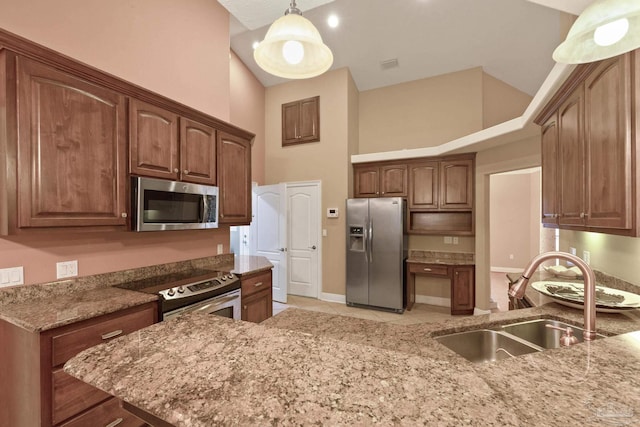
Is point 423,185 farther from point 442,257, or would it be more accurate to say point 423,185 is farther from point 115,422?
point 115,422

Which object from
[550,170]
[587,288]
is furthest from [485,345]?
[550,170]

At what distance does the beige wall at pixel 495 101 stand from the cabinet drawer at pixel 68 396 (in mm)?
5286

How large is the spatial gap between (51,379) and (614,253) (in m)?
3.57

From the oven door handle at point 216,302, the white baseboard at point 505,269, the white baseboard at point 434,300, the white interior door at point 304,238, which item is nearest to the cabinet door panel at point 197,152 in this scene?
the oven door handle at point 216,302

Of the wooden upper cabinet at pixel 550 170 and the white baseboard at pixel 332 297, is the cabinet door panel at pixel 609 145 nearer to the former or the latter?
the wooden upper cabinet at pixel 550 170

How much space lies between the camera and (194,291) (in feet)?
6.74

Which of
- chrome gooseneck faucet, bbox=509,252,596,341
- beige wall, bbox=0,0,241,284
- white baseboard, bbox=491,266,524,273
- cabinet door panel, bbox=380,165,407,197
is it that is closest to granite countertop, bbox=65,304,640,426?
chrome gooseneck faucet, bbox=509,252,596,341

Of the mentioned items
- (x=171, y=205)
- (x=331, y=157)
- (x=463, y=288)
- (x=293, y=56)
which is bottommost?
(x=463, y=288)

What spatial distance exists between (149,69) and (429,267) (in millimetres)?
4235

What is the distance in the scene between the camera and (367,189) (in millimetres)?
4742

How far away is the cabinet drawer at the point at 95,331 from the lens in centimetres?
137

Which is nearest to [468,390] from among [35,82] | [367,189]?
[35,82]

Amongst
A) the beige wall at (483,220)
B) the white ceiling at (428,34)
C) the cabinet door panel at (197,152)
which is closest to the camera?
the cabinet door panel at (197,152)

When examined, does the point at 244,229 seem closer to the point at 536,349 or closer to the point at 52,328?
the point at 52,328
